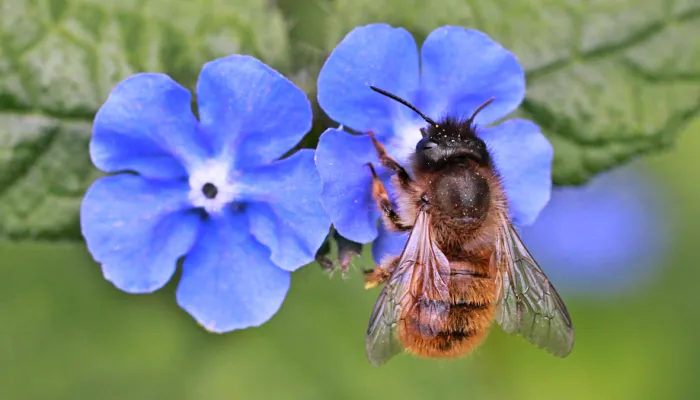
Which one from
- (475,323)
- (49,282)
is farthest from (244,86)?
(49,282)

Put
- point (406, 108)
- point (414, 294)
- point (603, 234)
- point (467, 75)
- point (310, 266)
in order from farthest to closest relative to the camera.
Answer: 1. point (603, 234)
2. point (310, 266)
3. point (406, 108)
4. point (467, 75)
5. point (414, 294)

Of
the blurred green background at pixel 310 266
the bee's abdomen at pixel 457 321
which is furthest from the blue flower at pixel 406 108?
the blurred green background at pixel 310 266

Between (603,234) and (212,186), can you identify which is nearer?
(212,186)

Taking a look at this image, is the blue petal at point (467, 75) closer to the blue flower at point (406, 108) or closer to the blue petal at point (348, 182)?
the blue flower at point (406, 108)

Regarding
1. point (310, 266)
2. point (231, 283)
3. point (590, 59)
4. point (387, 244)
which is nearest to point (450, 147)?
point (387, 244)

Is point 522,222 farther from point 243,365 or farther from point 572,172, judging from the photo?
point 243,365

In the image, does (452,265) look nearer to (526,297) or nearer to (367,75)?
(526,297)

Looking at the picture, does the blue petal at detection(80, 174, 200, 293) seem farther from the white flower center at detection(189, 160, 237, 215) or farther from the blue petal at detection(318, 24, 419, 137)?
the blue petal at detection(318, 24, 419, 137)
